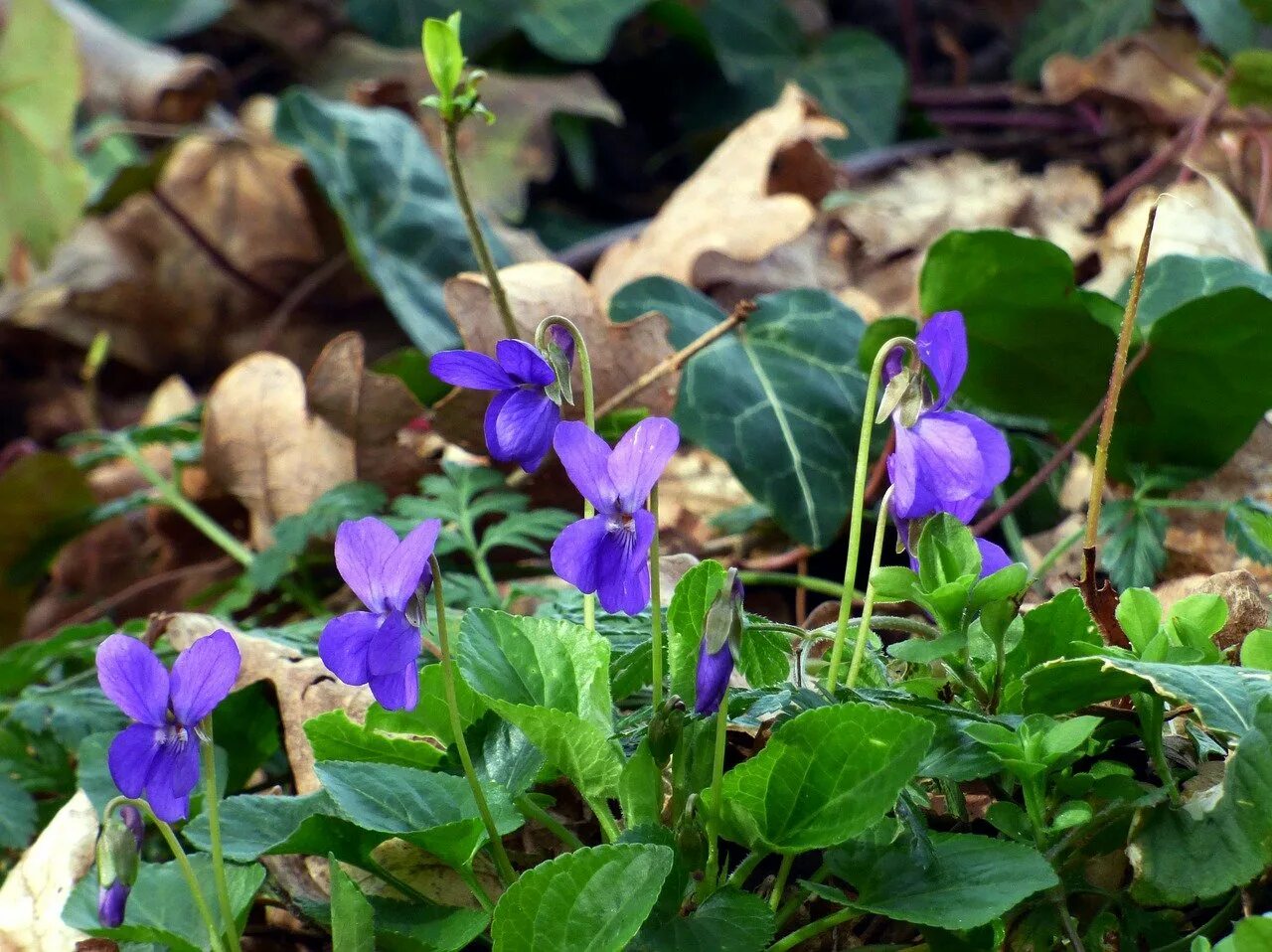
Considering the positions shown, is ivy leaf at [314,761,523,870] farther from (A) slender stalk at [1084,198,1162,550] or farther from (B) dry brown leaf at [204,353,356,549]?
(B) dry brown leaf at [204,353,356,549]

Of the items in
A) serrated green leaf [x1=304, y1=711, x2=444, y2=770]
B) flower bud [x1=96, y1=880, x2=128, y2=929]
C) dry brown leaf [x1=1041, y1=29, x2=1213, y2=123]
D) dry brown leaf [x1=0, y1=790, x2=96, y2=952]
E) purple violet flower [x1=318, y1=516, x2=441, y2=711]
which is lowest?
dry brown leaf [x1=0, y1=790, x2=96, y2=952]

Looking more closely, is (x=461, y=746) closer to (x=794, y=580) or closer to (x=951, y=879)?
(x=951, y=879)

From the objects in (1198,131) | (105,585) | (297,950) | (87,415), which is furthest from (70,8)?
(297,950)

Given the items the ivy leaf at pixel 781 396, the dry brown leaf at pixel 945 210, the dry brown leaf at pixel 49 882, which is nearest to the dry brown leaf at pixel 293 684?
the dry brown leaf at pixel 49 882

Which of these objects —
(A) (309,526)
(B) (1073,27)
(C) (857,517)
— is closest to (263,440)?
(A) (309,526)

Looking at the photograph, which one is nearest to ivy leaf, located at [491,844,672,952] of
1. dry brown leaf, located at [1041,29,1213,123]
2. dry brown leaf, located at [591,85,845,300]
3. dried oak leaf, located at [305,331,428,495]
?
dried oak leaf, located at [305,331,428,495]

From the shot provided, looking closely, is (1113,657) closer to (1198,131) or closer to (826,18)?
(1198,131)

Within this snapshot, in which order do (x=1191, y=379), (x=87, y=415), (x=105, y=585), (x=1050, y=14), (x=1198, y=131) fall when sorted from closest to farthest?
(x=1191, y=379), (x=105, y=585), (x=1198, y=131), (x=87, y=415), (x=1050, y=14)

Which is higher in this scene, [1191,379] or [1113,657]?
[1113,657]
